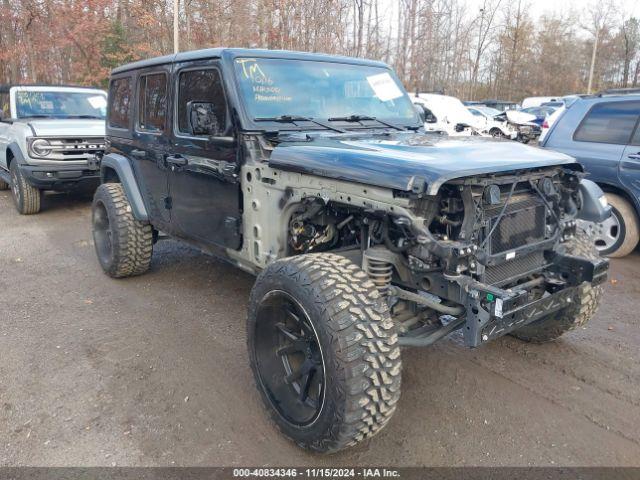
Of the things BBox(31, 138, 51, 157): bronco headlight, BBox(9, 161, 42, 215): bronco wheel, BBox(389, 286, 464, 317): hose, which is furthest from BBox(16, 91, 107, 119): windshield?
BBox(389, 286, 464, 317): hose

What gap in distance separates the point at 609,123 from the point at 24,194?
843cm

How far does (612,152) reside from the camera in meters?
6.16

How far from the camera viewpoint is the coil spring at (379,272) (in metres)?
2.91

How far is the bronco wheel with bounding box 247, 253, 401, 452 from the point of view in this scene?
8.29 ft

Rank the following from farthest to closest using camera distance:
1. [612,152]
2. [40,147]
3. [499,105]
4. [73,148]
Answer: [499,105]
[73,148]
[40,147]
[612,152]

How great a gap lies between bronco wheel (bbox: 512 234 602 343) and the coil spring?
1.25 meters

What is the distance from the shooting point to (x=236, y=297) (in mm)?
5109

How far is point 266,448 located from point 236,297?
7.63ft

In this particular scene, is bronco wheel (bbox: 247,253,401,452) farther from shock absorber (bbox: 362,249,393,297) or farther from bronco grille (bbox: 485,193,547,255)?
bronco grille (bbox: 485,193,547,255)

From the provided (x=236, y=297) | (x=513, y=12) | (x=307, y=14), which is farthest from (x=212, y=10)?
(x=513, y=12)

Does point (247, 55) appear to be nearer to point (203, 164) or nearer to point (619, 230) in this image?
point (203, 164)

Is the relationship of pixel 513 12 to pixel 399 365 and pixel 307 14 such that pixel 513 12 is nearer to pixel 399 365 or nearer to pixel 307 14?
pixel 307 14

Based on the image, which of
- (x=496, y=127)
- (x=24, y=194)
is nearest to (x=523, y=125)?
(x=496, y=127)

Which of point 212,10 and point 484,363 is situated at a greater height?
point 212,10
